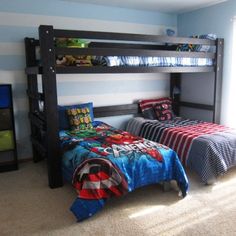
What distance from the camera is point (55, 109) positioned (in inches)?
110

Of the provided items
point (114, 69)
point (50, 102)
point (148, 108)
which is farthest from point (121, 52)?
point (148, 108)

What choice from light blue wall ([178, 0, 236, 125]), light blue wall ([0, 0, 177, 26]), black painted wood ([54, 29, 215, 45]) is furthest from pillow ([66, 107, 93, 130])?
light blue wall ([178, 0, 236, 125])

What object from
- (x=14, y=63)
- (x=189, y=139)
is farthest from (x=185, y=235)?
(x=14, y=63)

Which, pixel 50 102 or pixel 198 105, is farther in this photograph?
pixel 198 105

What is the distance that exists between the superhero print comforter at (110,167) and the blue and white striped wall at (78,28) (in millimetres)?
1008

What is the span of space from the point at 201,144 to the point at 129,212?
1.21 metres

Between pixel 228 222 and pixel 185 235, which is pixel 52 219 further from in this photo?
pixel 228 222

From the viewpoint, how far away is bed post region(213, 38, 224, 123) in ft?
12.5

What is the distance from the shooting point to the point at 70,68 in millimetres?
2836

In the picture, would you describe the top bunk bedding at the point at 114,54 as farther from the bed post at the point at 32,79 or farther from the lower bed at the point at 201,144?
the lower bed at the point at 201,144

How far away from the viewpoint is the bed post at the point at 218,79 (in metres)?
3.80

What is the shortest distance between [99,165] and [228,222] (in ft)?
3.96

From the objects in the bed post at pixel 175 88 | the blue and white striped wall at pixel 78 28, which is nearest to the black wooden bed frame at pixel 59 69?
the blue and white striped wall at pixel 78 28

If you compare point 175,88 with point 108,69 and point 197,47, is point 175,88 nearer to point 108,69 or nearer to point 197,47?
point 197,47
